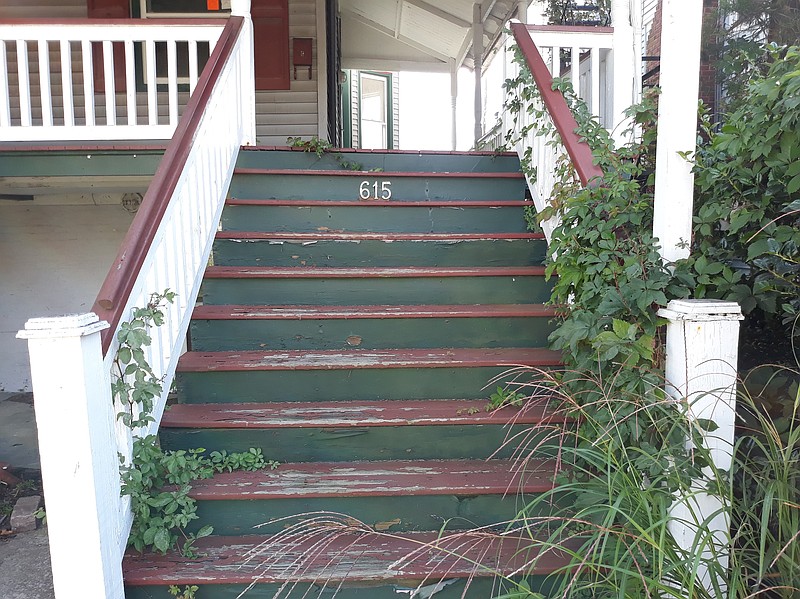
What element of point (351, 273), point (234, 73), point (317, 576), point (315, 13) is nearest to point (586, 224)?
point (351, 273)

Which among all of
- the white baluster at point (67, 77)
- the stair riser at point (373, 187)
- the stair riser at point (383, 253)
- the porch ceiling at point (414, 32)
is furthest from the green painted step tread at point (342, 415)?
the porch ceiling at point (414, 32)

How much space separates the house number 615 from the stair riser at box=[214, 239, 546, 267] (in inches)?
18.3

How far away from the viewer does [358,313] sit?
8.53 feet

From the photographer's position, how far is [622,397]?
5.61 feet

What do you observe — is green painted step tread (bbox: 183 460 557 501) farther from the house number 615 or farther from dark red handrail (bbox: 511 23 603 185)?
the house number 615

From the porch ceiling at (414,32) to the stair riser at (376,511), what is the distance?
5.24m

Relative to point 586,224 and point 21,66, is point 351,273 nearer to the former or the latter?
point 586,224

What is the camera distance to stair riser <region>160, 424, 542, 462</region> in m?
2.18

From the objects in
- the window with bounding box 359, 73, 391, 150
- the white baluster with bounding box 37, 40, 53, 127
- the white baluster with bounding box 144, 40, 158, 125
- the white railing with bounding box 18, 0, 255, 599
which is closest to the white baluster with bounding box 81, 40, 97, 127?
the white baluster with bounding box 37, 40, 53, 127

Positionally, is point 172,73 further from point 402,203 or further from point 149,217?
point 149,217

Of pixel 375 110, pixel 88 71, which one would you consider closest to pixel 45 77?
pixel 88 71

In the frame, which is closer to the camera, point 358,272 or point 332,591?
point 332,591

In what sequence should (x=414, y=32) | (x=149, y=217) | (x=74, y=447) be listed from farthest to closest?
(x=414, y=32)
(x=149, y=217)
(x=74, y=447)

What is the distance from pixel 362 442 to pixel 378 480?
189 millimetres
